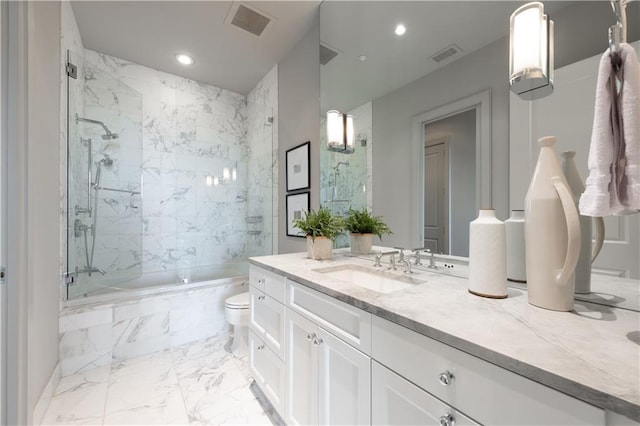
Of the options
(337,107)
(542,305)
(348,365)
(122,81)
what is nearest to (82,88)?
(122,81)

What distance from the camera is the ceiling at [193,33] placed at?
76.4 inches

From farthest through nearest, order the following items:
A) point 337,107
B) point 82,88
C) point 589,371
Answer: point 82,88, point 337,107, point 589,371

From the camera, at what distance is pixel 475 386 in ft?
1.89

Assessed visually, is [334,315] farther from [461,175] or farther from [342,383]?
[461,175]

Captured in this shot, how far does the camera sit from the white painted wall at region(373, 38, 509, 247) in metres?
1.05

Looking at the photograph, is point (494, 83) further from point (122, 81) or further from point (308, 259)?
point (122, 81)

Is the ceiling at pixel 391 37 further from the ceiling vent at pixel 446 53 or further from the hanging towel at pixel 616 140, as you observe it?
the hanging towel at pixel 616 140

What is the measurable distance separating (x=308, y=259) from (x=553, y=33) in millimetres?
1486

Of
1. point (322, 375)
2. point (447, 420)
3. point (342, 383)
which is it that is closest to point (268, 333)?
point (322, 375)

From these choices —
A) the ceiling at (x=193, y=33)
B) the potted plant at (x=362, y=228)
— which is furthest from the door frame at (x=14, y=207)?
the potted plant at (x=362, y=228)

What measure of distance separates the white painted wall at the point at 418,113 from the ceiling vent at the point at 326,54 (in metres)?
0.61

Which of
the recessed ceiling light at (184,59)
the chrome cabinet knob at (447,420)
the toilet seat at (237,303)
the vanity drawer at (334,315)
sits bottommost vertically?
the toilet seat at (237,303)

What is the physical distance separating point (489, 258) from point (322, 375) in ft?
2.49

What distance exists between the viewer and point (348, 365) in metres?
0.93
